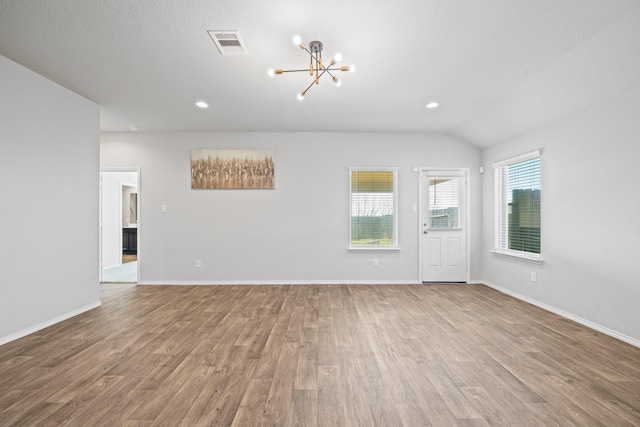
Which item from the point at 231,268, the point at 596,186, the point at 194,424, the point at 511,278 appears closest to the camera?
the point at 194,424

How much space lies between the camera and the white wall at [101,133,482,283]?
5.46m

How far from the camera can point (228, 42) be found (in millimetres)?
2672

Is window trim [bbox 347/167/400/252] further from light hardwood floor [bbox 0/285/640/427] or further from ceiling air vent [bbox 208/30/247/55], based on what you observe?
ceiling air vent [bbox 208/30/247/55]

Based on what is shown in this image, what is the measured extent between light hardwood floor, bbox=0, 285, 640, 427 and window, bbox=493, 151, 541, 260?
1099mm

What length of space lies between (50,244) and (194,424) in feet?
9.94

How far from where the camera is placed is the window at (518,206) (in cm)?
430

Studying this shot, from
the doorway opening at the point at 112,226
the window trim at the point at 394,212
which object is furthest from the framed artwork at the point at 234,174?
the doorway opening at the point at 112,226

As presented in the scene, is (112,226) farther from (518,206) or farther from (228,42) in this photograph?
(518,206)

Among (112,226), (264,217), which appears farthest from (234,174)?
(112,226)

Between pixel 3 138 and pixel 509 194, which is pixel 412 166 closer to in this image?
pixel 509 194

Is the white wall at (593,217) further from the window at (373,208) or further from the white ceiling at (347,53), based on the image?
the window at (373,208)

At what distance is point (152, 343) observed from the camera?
2.90m

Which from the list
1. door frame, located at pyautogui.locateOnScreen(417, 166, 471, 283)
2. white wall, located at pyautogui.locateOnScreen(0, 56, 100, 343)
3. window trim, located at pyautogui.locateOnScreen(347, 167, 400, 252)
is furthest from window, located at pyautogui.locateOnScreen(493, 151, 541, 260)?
white wall, located at pyautogui.locateOnScreen(0, 56, 100, 343)

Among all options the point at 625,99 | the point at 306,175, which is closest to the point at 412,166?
the point at 306,175
